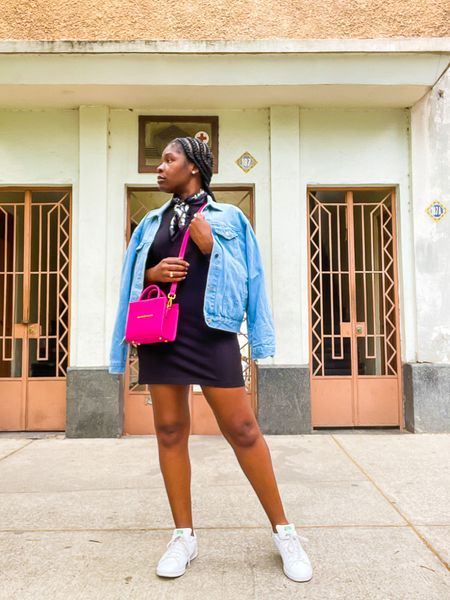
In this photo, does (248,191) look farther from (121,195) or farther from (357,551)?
(357,551)

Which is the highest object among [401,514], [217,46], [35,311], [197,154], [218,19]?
[218,19]

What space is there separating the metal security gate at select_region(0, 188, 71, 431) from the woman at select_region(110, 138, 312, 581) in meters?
3.34

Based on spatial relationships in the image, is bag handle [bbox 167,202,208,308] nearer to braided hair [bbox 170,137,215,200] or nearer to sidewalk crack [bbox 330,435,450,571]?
braided hair [bbox 170,137,215,200]

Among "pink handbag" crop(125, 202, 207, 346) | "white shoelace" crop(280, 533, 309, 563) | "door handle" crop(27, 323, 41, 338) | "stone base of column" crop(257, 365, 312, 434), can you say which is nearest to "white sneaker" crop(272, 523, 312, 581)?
"white shoelace" crop(280, 533, 309, 563)

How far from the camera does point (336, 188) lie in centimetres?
532

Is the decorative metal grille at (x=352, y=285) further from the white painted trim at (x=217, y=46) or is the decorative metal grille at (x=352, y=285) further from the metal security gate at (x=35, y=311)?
the metal security gate at (x=35, y=311)

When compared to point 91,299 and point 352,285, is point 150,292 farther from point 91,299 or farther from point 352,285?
point 352,285

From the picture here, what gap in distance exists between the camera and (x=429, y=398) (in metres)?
4.92

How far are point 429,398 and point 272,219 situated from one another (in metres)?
2.47

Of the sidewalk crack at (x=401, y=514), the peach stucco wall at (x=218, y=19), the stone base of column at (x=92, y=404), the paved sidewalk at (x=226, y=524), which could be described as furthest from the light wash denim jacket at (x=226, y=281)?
the peach stucco wall at (x=218, y=19)

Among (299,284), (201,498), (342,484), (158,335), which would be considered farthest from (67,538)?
(299,284)

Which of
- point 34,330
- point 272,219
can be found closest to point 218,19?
point 272,219

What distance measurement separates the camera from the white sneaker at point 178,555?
2.06 meters

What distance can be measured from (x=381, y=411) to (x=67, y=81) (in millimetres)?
4730
